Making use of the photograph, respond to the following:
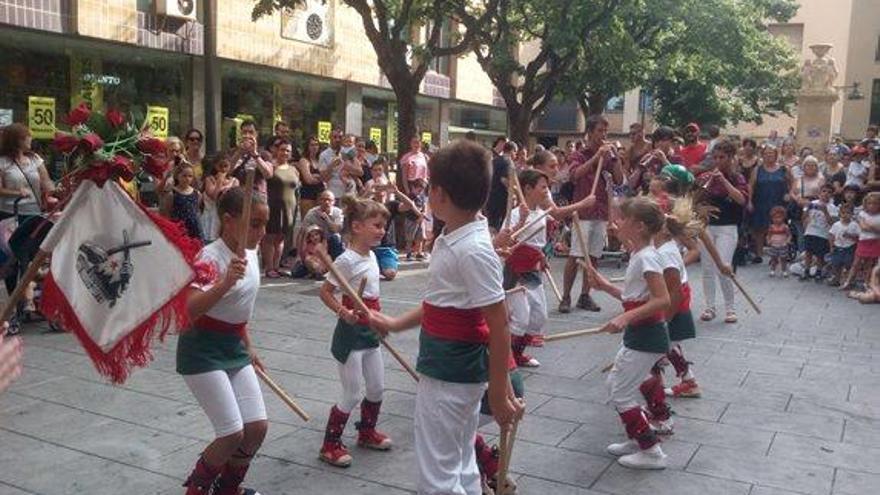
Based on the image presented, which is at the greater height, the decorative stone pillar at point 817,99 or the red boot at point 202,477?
the decorative stone pillar at point 817,99

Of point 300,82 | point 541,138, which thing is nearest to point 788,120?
point 541,138

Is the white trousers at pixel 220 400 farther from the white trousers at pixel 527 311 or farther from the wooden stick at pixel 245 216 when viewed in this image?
the white trousers at pixel 527 311

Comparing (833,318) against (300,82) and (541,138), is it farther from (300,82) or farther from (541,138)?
(541,138)

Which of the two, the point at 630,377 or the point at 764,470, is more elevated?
the point at 630,377

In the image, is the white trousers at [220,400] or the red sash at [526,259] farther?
the red sash at [526,259]

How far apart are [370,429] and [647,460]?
157 cm

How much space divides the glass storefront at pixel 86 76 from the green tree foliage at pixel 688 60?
8.58 metres

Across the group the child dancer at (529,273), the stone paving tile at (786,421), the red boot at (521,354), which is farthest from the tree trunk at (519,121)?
the stone paving tile at (786,421)

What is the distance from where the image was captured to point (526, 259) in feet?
21.5

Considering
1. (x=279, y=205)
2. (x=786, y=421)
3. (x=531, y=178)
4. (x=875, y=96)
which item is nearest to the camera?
(x=786, y=421)

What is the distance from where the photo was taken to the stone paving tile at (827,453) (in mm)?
4711

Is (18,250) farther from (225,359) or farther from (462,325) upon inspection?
(462,325)

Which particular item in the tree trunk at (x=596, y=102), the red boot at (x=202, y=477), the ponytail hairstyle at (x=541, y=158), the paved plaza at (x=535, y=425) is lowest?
the paved plaza at (x=535, y=425)

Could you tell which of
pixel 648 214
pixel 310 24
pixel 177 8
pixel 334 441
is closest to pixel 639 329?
pixel 648 214
